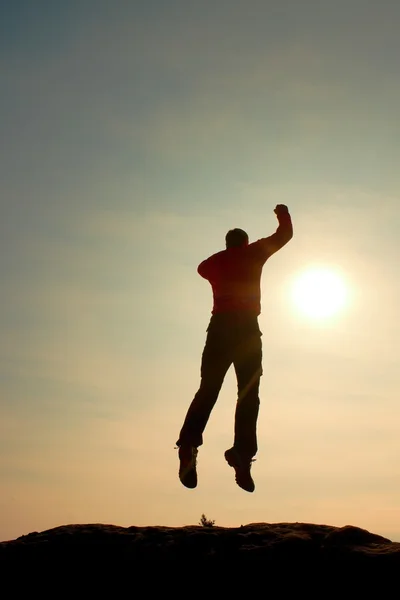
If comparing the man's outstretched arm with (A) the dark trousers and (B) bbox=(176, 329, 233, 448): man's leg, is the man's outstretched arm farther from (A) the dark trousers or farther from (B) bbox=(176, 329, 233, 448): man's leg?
(B) bbox=(176, 329, 233, 448): man's leg

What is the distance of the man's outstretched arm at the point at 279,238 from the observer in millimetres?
8836

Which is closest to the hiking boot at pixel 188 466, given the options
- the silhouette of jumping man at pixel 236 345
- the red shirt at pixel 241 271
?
the silhouette of jumping man at pixel 236 345

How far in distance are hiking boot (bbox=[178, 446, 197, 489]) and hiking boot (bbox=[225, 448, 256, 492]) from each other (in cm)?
43

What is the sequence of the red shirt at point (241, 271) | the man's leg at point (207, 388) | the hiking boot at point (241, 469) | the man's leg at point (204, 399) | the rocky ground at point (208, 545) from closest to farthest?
the rocky ground at point (208, 545) → the hiking boot at point (241, 469) → the man's leg at point (204, 399) → the man's leg at point (207, 388) → the red shirt at point (241, 271)

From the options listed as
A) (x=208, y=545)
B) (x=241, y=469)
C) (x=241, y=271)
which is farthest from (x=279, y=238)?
(x=208, y=545)

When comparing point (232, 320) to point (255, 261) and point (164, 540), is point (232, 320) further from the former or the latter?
point (164, 540)

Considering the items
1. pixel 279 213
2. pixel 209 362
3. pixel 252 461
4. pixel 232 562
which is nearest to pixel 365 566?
pixel 232 562

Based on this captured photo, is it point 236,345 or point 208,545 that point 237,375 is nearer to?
point 236,345

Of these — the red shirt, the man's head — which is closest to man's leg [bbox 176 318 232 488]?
the red shirt

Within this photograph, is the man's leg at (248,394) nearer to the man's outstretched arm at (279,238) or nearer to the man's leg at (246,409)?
the man's leg at (246,409)

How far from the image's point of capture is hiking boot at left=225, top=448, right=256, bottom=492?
8.23 metres

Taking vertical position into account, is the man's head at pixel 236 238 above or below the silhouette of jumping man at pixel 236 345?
above

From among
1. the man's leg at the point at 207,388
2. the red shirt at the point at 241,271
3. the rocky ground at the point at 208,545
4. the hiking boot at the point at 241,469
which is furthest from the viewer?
the red shirt at the point at 241,271

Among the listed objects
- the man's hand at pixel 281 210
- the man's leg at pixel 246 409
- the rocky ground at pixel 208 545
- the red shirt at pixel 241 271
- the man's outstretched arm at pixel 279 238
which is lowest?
the rocky ground at pixel 208 545
